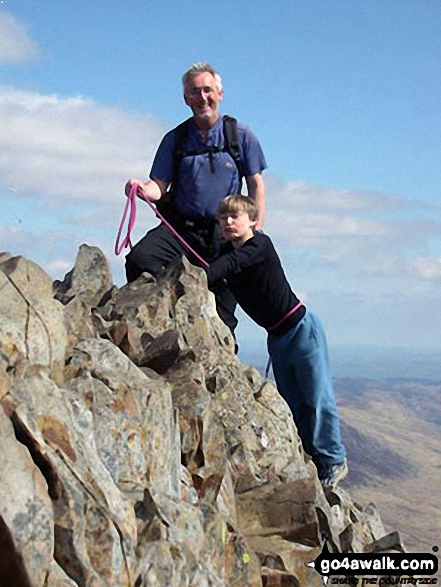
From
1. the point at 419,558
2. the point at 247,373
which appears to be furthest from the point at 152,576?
the point at 247,373

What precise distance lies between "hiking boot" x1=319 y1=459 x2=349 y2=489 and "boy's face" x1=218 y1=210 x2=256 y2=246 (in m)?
7.72

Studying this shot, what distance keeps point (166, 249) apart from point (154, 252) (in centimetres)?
42

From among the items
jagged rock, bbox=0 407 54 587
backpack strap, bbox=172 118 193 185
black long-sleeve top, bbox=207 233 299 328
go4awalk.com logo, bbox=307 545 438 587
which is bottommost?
go4awalk.com logo, bbox=307 545 438 587

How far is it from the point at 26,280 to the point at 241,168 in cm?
881

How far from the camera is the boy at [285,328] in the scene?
19.3 metres

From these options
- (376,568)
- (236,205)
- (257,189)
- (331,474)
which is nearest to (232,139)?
(257,189)

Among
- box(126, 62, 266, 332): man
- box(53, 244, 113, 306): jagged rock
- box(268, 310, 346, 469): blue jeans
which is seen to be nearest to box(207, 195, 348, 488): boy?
box(268, 310, 346, 469): blue jeans

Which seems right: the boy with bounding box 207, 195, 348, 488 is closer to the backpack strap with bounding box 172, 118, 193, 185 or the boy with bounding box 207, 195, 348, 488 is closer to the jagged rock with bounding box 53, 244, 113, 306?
the backpack strap with bounding box 172, 118, 193, 185

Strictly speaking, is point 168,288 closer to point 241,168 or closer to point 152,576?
point 241,168

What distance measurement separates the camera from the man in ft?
66.1

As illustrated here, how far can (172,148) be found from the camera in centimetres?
2080

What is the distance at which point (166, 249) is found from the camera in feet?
72.7

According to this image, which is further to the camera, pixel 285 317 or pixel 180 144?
pixel 180 144

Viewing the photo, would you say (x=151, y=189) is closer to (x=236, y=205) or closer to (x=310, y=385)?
(x=236, y=205)
